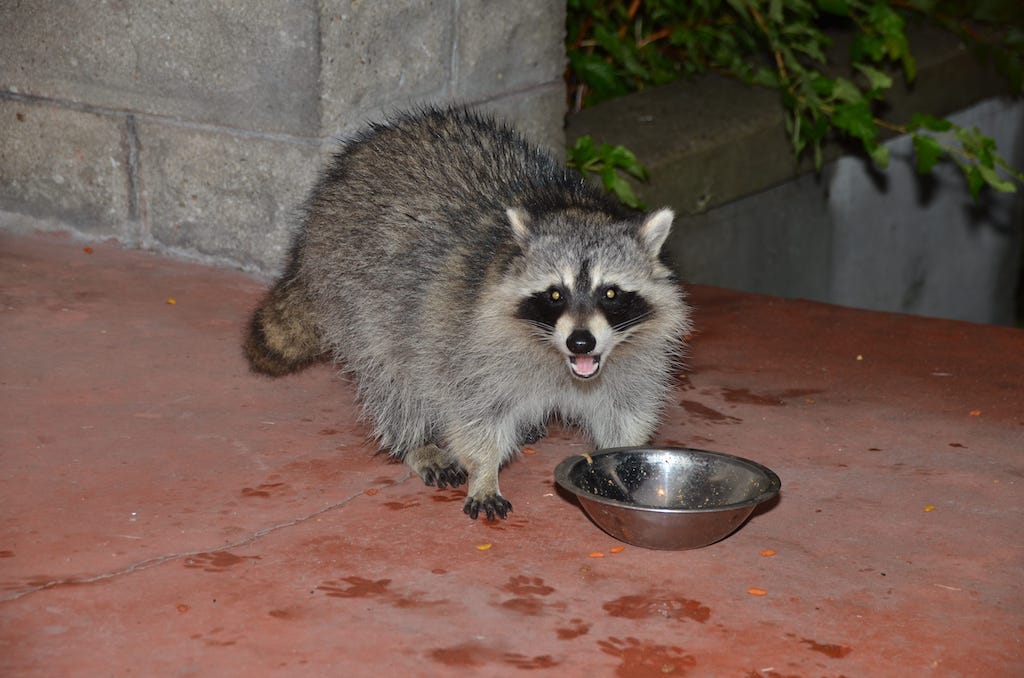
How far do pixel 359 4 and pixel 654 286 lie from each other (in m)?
1.36

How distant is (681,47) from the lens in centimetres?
619

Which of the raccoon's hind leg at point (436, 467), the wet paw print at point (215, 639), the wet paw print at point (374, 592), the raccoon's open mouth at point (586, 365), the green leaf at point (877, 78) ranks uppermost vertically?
the green leaf at point (877, 78)

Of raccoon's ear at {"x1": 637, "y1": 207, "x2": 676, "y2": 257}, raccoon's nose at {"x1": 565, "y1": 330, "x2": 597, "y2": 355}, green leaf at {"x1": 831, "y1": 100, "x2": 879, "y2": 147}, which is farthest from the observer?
green leaf at {"x1": 831, "y1": 100, "x2": 879, "y2": 147}

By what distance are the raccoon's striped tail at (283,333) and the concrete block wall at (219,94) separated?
583mm

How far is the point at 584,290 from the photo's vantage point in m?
2.89

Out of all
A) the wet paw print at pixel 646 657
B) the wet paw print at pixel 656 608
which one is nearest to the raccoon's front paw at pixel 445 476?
the wet paw print at pixel 656 608

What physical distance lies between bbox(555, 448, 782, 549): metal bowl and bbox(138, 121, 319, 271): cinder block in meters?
1.49

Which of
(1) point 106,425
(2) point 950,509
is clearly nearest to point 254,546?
(1) point 106,425

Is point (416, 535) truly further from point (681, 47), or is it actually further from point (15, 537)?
point (681, 47)

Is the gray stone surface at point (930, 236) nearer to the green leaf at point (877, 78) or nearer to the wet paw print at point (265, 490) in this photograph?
the green leaf at point (877, 78)

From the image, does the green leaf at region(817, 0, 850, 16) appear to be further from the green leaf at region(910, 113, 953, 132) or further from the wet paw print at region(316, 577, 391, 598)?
the wet paw print at region(316, 577, 391, 598)

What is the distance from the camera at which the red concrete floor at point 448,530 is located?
90.0 inches

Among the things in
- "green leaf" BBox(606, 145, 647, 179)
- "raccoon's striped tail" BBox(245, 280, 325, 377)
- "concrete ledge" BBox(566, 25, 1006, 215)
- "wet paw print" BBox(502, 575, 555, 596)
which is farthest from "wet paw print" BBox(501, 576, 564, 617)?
"concrete ledge" BBox(566, 25, 1006, 215)

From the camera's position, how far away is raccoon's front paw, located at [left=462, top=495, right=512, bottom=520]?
286cm
